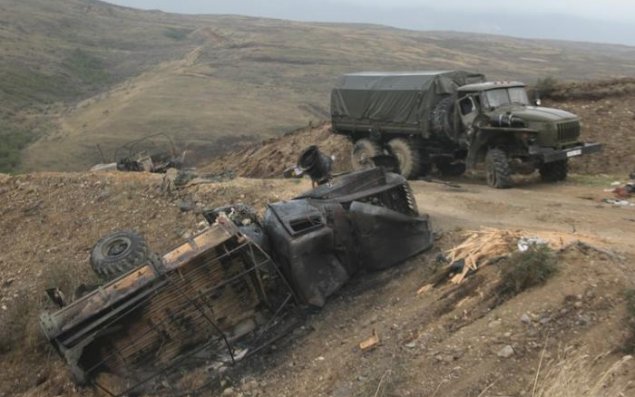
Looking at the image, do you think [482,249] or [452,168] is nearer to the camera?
[482,249]

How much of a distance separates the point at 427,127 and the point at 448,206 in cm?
403

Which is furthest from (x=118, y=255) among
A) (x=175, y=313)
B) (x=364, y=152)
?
(x=364, y=152)

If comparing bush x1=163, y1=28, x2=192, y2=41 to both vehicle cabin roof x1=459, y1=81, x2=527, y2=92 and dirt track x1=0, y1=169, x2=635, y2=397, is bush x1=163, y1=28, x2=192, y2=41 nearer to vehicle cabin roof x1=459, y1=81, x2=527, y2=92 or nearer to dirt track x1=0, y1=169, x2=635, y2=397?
vehicle cabin roof x1=459, y1=81, x2=527, y2=92

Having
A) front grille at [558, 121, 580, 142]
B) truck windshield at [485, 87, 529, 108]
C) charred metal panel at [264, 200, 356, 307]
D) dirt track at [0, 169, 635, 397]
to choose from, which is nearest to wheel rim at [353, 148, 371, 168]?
dirt track at [0, 169, 635, 397]

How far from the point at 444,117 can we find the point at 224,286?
29.1 feet

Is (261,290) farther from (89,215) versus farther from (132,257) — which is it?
(89,215)

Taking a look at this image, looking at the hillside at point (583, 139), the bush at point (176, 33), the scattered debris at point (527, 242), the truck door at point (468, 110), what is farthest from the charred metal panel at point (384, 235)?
the bush at point (176, 33)

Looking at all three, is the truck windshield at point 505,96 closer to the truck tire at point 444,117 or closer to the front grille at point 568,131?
the truck tire at point 444,117

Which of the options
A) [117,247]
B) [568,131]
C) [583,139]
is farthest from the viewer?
[583,139]

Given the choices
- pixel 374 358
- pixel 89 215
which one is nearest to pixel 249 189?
pixel 89 215

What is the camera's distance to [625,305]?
20.9ft

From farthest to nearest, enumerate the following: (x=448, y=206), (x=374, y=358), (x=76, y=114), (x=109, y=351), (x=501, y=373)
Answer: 1. (x=76, y=114)
2. (x=448, y=206)
3. (x=109, y=351)
4. (x=374, y=358)
5. (x=501, y=373)

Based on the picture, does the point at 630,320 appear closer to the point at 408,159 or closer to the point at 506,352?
the point at 506,352

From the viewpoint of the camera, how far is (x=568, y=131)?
14.1m
